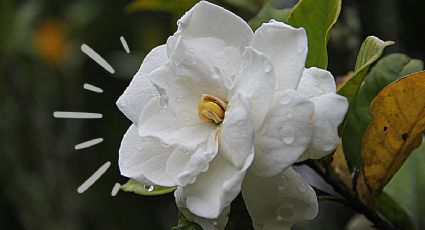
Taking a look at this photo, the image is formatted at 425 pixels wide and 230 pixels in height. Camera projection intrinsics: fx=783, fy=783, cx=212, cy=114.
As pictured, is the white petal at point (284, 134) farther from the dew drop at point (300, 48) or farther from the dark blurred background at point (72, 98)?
the dark blurred background at point (72, 98)

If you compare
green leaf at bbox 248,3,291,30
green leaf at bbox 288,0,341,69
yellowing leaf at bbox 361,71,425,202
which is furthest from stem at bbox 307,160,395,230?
green leaf at bbox 248,3,291,30

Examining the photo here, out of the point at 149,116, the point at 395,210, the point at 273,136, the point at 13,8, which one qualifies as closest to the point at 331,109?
the point at 273,136

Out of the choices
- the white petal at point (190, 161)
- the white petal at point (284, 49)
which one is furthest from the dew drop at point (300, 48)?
the white petal at point (190, 161)

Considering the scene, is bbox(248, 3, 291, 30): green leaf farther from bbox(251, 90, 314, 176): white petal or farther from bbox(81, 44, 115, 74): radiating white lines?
bbox(251, 90, 314, 176): white petal

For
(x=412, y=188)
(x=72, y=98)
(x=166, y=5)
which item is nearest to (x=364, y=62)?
(x=412, y=188)

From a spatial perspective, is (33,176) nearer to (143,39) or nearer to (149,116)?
(143,39)
